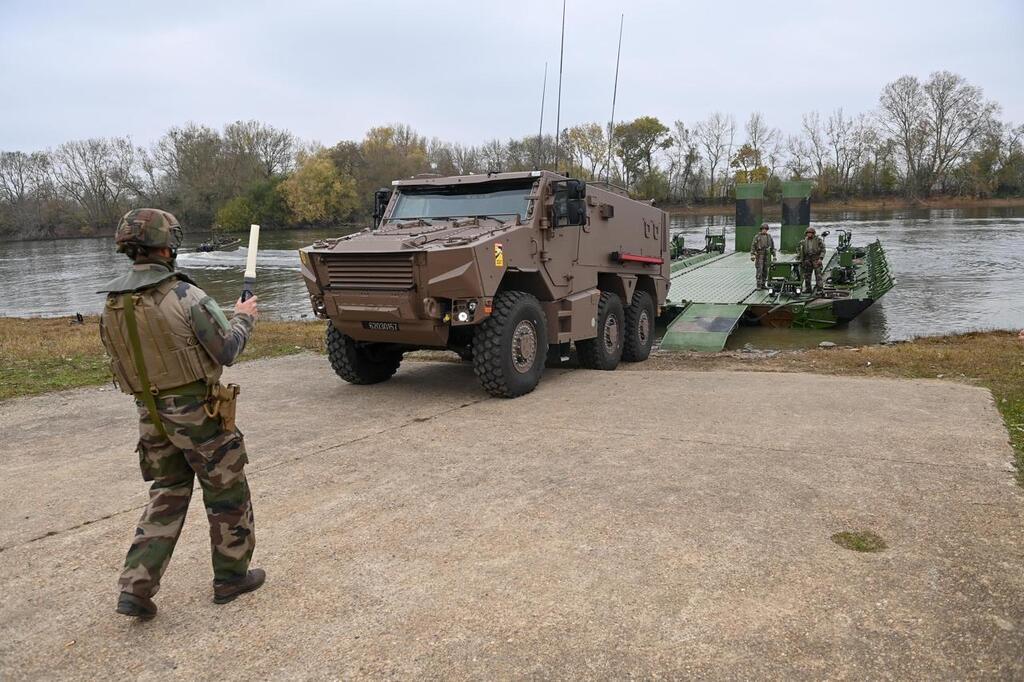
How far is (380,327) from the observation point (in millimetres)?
7270

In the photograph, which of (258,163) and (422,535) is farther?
(258,163)

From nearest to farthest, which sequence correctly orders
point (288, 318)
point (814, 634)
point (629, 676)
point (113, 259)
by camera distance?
point (629, 676)
point (814, 634)
point (288, 318)
point (113, 259)

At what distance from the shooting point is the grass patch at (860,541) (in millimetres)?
3627

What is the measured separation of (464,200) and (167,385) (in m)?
5.68

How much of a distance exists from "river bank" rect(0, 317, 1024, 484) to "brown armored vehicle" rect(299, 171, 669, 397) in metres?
1.60

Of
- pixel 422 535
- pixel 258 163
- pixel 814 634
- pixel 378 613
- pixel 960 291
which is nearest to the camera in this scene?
pixel 814 634

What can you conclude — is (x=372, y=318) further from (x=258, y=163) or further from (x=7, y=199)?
(x=7, y=199)

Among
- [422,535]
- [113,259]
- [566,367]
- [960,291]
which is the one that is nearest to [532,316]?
[566,367]

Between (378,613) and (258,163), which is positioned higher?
(258,163)

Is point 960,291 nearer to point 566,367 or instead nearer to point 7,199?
point 566,367

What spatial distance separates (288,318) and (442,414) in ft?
42.8

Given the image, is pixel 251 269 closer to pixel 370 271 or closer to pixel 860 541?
pixel 860 541

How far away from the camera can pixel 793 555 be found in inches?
141

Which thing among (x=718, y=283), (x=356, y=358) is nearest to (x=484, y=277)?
(x=356, y=358)
